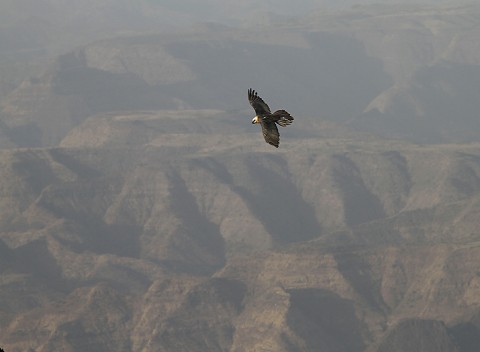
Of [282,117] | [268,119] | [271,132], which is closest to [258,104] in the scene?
[268,119]

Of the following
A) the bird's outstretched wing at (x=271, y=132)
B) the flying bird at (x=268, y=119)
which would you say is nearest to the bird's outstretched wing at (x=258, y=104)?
the flying bird at (x=268, y=119)

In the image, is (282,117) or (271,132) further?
(271,132)

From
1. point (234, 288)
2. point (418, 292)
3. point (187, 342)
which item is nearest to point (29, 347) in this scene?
point (187, 342)

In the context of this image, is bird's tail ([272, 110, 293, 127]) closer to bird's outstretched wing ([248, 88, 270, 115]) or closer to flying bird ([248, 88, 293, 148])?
flying bird ([248, 88, 293, 148])

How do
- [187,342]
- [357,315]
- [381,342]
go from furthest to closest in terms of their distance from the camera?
[357,315] → [187,342] → [381,342]

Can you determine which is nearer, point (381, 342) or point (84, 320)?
point (381, 342)

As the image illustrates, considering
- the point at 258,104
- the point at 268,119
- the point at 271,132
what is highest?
the point at 258,104

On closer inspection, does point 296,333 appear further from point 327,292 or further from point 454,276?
point 454,276

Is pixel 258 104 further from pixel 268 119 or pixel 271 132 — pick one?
pixel 271 132

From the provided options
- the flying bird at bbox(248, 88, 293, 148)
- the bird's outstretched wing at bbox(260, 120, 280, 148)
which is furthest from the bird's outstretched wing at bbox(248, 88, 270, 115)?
the bird's outstretched wing at bbox(260, 120, 280, 148)
